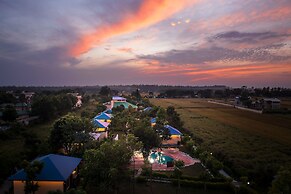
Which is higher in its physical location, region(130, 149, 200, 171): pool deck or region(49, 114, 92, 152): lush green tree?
region(49, 114, 92, 152): lush green tree

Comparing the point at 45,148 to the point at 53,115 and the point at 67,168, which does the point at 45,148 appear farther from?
the point at 53,115

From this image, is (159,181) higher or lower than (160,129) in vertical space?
lower

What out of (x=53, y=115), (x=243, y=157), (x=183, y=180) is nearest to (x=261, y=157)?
(x=243, y=157)


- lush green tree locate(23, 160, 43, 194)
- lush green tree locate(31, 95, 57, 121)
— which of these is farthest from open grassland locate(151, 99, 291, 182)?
lush green tree locate(31, 95, 57, 121)

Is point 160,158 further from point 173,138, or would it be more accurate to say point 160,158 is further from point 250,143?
point 250,143

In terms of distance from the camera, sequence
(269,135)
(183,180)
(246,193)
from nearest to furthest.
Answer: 1. (246,193)
2. (183,180)
3. (269,135)

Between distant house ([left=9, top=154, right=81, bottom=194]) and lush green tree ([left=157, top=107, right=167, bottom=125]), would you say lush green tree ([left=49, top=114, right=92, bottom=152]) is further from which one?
lush green tree ([left=157, top=107, right=167, bottom=125])

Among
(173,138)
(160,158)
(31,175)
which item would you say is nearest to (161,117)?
(173,138)
